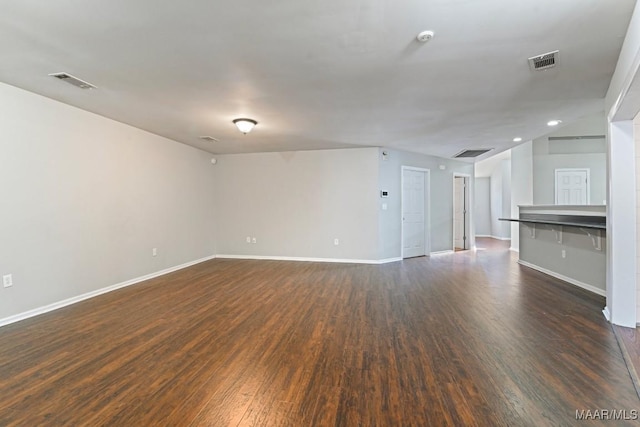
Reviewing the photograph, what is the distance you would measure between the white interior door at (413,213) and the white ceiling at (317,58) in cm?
258

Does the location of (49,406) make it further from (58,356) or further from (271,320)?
(271,320)

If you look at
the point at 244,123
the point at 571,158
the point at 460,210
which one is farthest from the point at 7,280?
the point at 571,158

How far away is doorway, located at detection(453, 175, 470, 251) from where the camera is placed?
7.77 meters

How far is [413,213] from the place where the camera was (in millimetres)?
6551

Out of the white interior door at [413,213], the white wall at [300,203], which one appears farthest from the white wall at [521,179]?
the white wall at [300,203]

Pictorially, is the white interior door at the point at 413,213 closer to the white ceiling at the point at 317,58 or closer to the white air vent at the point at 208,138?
the white ceiling at the point at 317,58

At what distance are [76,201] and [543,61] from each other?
17.5ft

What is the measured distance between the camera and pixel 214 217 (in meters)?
6.50

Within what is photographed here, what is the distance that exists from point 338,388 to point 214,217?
5.50 metres

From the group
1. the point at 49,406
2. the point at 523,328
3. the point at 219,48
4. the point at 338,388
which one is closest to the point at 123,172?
the point at 219,48

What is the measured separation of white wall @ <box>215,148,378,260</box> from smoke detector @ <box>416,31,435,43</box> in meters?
3.73

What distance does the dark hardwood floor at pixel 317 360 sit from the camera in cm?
159

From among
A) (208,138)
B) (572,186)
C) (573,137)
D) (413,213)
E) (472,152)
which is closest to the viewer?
(208,138)

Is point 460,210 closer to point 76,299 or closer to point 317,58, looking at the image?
point 317,58
